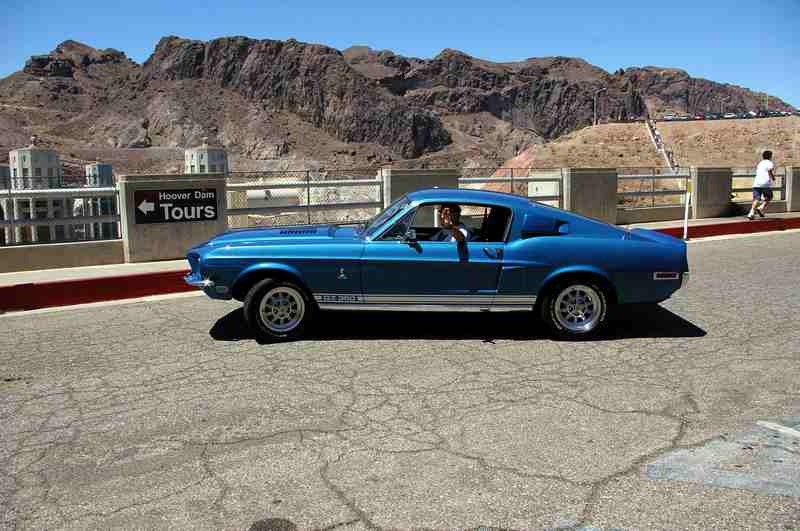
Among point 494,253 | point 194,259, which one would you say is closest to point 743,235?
point 494,253

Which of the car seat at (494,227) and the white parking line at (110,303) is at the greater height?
the car seat at (494,227)

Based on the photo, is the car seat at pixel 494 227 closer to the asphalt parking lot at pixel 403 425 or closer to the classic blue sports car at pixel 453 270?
the classic blue sports car at pixel 453 270

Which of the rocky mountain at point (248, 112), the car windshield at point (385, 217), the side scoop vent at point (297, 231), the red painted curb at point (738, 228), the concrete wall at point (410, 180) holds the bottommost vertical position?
the red painted curb at point (738, 228)

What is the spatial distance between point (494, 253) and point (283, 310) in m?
2.03

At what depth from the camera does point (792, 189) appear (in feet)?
69.4

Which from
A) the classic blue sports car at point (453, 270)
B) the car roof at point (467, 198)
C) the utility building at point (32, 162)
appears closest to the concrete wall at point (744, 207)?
the classic blue sports car at point (453, 270)

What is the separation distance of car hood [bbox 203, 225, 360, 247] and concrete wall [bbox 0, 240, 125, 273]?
16.3 ft

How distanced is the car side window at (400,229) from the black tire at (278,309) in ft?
3.00

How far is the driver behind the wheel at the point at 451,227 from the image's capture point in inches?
263

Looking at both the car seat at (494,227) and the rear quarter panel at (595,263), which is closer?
the rear quarter panel at (595,263)

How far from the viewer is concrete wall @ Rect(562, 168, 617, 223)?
53.6 ft

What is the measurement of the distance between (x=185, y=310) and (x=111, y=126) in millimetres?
156539

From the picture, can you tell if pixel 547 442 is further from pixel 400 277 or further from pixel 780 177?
pixel 780 177

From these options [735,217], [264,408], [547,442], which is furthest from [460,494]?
[735,217]
